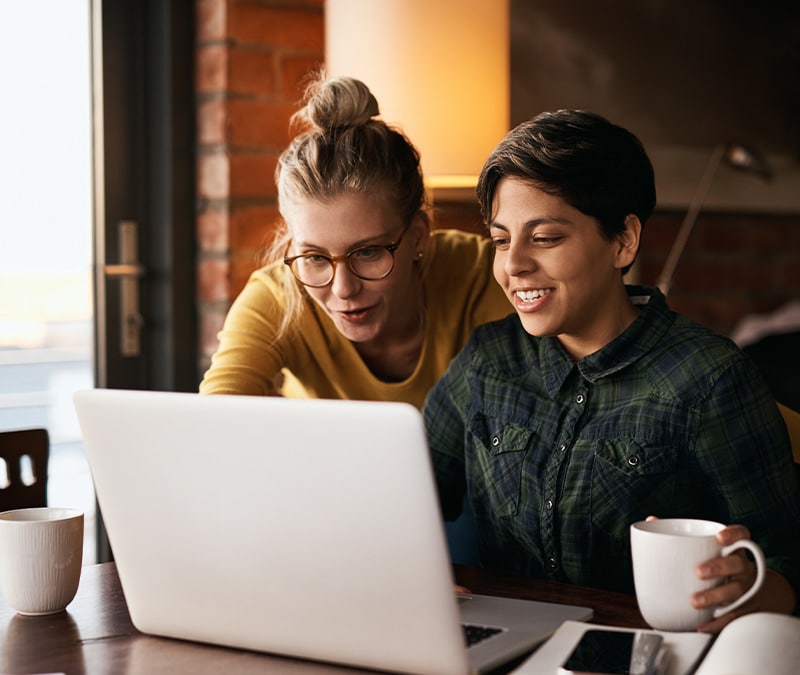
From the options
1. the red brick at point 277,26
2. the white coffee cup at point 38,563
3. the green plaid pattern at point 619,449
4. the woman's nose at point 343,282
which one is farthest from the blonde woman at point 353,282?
the red brick at point 277,26

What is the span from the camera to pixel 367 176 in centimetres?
170

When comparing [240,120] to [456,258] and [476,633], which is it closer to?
[456,258]

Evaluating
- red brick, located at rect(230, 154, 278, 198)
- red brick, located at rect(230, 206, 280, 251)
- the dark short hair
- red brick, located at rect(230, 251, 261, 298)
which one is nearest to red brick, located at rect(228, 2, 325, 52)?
red brick, located at rect(230, 154, 278, 198)

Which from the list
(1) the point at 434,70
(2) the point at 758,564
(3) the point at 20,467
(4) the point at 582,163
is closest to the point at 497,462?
(4) the point at 582,163

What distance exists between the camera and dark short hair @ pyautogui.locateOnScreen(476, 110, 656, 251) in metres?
1.37

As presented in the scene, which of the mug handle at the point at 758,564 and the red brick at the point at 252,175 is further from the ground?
the red brick at the point at 252,175

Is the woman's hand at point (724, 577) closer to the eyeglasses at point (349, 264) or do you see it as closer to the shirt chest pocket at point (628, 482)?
the shirt chest pocket at point (628, 482)

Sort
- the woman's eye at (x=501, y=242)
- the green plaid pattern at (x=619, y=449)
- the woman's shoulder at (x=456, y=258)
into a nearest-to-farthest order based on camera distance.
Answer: the green plaid pattern at (x=619, y=449)
the woman's eye at (x=501, y=242)
the woman's shoulder at (x=456, y=258)

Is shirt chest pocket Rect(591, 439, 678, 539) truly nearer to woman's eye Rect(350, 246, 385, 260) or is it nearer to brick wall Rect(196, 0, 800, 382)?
woman's eye Rect(350, 246, 385, 260)

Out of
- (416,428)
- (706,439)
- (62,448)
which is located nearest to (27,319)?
(62,448)

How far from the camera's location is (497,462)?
146cm

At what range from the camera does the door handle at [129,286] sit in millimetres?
2650

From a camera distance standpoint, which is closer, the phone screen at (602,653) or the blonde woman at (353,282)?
the phone screen at (602,653)

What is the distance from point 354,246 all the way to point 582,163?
41 centimetres
